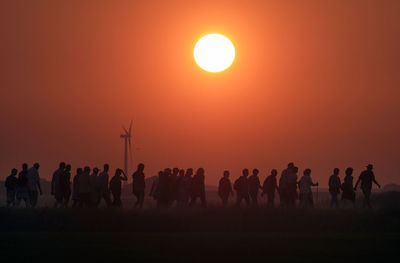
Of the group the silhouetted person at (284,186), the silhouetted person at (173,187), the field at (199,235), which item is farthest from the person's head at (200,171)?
the field at (199,235)

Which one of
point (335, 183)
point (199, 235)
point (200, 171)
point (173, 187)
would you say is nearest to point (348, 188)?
point (335, 183)

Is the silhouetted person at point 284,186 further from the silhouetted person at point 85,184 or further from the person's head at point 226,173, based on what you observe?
the silhouetted person at point 85,184

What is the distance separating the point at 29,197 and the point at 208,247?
595 inches

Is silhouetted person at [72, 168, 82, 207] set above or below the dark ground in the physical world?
above

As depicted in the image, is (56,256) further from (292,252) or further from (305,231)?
(305,231)

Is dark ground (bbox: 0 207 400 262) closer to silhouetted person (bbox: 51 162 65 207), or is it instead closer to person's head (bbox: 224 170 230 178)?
silhouetted person (bbox: 51 162 65 207)

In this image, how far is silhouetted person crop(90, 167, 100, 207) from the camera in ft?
113

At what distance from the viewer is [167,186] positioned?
120 ft

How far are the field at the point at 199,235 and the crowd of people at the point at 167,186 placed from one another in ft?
12.7

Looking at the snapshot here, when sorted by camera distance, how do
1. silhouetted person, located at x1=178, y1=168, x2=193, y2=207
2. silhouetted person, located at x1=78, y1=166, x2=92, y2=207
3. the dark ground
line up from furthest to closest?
silhouetted person, located at x1=178, y1=168, x2=193, y2=207, silhouetted person, located at x1=78, y1=166, x2=92, y2=207, the dark ground

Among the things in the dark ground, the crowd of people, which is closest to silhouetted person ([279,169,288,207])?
the crowd of people

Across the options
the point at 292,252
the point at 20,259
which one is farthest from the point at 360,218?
the point at 20,259

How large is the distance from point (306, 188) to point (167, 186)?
18.1 ft

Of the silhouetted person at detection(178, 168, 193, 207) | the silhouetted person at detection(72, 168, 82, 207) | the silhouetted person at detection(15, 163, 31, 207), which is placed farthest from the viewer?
the silhouetted person at detection(178, 168, 193, 207)
